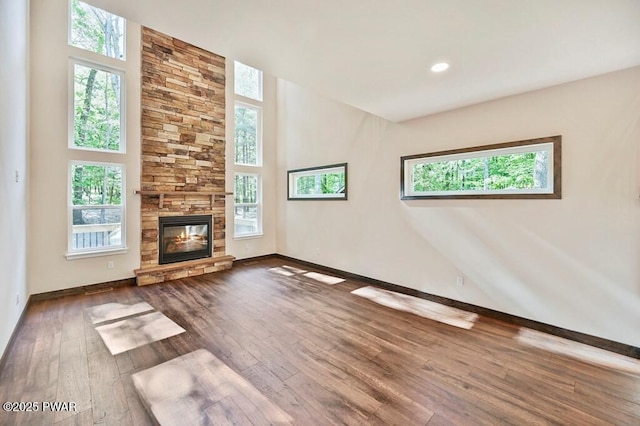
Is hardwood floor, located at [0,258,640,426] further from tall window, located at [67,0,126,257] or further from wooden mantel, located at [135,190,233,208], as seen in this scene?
wooden mantel, located at [135,190,233,208]

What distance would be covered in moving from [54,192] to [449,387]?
5.52 meters

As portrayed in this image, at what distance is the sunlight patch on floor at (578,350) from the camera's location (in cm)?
246

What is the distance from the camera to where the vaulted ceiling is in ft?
5.96

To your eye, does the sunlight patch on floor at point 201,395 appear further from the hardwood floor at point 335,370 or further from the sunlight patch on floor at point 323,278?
the sunlight patch on floor at point 323,278

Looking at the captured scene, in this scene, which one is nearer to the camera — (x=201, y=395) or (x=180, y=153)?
(x=201, y=395)

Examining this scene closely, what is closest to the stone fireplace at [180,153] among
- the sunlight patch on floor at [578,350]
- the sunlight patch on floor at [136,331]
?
the sunlight patch on floor at [136,331]

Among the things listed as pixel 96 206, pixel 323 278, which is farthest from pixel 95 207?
pixel 323 278

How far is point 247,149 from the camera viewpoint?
253 inches

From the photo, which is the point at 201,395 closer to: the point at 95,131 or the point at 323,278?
the point at 323,278

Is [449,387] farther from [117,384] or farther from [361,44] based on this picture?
[361,44]

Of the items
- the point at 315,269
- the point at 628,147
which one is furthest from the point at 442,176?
the point at 315,269

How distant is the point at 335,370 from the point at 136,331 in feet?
7.38

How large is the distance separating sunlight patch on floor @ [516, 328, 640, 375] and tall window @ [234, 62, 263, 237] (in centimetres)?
531

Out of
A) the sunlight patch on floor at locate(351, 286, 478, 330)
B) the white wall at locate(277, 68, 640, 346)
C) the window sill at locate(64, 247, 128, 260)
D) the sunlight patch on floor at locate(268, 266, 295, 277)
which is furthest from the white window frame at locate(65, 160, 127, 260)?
the sunlight patch on floor at locate(351, 286, 478, 330)
